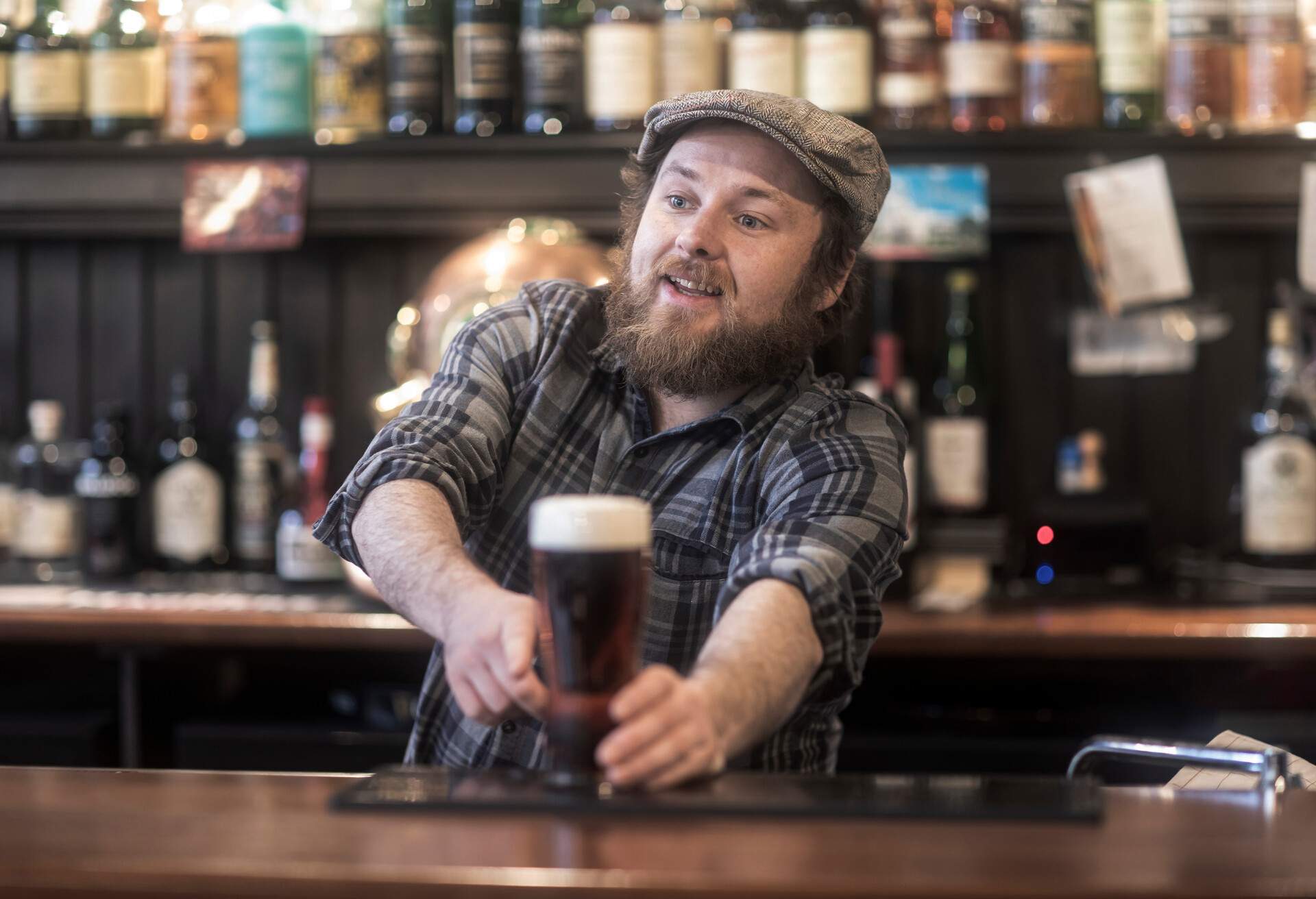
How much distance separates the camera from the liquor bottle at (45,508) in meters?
2.04

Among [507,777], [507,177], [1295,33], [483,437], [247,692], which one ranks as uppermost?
[1295,33]

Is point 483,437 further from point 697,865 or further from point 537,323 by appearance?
point 697,865

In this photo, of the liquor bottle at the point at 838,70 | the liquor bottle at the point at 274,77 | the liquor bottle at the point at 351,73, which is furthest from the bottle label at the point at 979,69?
the liquor bottle at the point at 274,77

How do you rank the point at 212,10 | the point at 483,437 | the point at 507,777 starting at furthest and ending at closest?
1. the point at 212,10
2. the point at 483,437
3. the point at 507,777

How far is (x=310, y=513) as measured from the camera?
196cm

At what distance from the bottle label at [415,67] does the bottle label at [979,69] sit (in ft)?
2.21

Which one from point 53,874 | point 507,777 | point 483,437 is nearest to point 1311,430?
point 483,437

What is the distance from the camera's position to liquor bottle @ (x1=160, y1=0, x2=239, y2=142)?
1.95 meters

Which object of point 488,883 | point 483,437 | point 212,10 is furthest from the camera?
point 212,10

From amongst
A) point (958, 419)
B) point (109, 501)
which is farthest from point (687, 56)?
point (109, 501)

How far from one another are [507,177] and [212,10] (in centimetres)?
47

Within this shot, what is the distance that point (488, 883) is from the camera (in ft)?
2.07

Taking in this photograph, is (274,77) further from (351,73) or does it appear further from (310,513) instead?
(310,513)

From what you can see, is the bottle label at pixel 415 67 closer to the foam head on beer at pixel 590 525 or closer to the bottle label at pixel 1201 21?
the bottle label at pixel 1201 21
